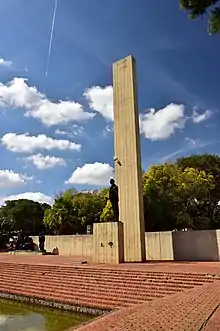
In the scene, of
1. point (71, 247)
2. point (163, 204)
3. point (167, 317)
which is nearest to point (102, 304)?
point (167, 317)

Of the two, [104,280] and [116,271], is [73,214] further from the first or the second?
[104,280]

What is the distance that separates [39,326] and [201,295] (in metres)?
3.72

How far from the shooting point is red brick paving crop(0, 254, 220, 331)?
521 cm

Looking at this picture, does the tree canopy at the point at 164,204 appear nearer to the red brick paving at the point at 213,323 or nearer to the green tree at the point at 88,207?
the green tree at the point at 88,207

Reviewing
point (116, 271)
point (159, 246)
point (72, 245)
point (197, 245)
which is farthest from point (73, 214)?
point (116, 271)

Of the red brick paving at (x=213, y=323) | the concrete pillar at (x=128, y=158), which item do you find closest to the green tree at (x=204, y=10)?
the red brick paving at (x=213, y=323)

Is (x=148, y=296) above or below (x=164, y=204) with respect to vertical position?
below

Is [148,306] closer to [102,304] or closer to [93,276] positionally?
[102,304]

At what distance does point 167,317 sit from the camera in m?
5.52

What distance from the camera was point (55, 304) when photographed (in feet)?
32.1

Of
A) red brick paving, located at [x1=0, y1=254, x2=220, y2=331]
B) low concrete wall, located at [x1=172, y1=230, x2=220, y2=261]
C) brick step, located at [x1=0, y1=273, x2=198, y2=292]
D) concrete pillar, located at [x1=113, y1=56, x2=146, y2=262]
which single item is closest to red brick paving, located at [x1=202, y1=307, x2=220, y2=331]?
red brick paving, located at [x1=0, y1=254, x2=220, y2=331]

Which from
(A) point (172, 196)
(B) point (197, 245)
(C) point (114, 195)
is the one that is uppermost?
(A) point (172, 196)

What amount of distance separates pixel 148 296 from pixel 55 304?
110 inches

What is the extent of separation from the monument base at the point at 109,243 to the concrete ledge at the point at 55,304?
16.3 ft
